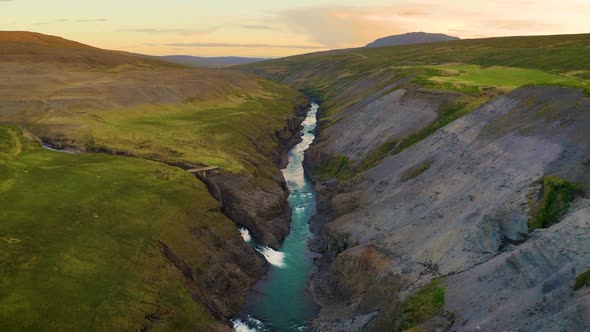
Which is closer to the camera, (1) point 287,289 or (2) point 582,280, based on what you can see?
(2) point 582,280

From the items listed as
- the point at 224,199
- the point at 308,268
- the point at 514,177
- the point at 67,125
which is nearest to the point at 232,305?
the point at 308,268

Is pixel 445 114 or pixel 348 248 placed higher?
pixel 445 114

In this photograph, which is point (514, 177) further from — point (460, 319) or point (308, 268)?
point (308, 268)

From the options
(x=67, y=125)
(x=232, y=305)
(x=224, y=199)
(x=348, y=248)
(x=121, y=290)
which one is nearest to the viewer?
(x=121, y=290)

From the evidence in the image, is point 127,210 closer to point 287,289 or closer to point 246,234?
point 246,234

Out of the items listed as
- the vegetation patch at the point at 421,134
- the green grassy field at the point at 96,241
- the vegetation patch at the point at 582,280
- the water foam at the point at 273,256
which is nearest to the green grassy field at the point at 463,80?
the vegetation patch at the point at 421,134

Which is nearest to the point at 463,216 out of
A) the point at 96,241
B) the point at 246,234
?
the point at 246,234
